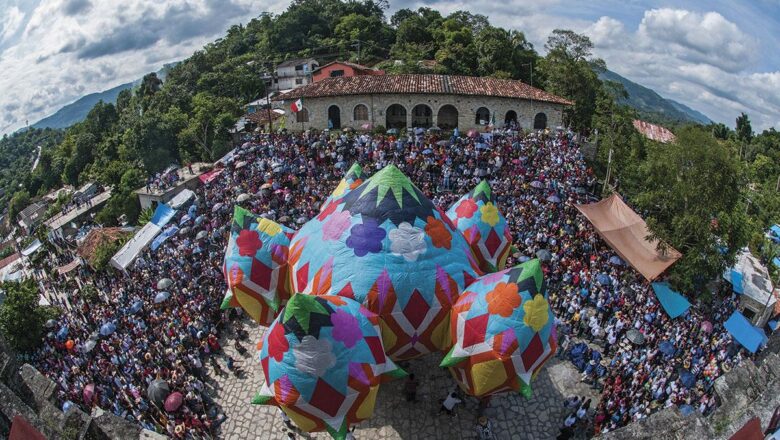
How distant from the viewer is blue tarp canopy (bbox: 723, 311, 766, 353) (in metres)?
15.8

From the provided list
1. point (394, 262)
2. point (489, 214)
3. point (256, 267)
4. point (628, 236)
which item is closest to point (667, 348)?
point (628, 236)

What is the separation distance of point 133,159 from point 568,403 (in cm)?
4546

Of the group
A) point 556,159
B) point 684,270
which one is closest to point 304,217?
point 556,159

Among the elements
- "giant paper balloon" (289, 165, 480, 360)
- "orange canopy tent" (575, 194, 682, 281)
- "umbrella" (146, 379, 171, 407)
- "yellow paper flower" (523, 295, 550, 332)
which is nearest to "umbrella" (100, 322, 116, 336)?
"umbrella" (146, 379, 171, 407)

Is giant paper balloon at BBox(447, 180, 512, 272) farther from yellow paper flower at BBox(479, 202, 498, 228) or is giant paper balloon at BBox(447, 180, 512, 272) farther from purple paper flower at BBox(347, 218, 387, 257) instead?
purple paper flower at BBox(347, 218, 387, 257)

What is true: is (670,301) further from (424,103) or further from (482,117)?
(424,103)

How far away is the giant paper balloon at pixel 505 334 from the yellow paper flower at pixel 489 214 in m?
3.47

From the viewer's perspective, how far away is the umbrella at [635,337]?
15.2m

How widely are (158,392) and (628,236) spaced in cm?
2029

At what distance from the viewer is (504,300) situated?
10.2 meters

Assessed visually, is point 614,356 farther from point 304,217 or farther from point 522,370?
point 304,217

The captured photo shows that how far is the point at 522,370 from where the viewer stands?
33.3ft

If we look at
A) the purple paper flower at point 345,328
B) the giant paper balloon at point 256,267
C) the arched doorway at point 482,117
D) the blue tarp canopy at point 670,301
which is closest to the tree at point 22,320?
the giant paper balloon at point 256,267

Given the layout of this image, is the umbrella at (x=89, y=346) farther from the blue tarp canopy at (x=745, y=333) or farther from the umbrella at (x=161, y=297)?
the blue tarp canopy at (x=745, y=333)
